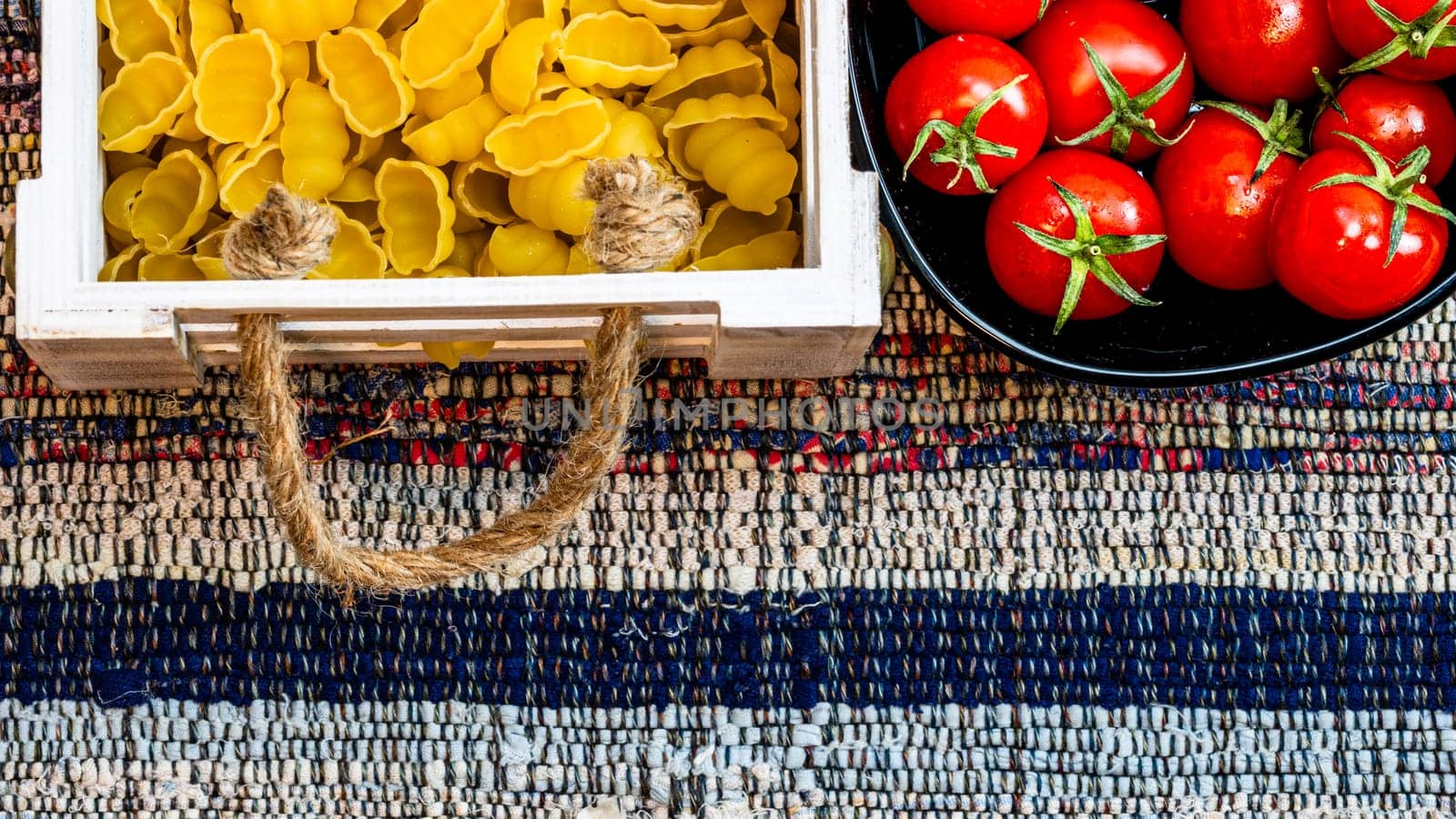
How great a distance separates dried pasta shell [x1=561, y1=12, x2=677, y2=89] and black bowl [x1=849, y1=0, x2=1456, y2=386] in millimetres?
84

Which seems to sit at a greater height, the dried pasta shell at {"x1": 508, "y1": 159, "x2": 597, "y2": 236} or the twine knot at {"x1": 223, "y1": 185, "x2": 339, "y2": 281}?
the dried pasta shell at {"x1": 508, "y1": 159, "x2": 597, "y2": 236}

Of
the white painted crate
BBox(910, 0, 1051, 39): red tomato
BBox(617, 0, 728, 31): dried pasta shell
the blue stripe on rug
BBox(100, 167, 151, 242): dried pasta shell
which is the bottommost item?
the blue stripe on rug

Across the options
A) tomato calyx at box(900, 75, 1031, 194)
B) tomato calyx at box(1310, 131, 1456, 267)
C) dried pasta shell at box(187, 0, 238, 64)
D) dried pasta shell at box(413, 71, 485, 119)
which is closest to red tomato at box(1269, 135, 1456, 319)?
tomato calyx at box(1310, 131, 1456, 267)

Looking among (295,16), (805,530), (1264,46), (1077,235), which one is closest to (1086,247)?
(1077,235)

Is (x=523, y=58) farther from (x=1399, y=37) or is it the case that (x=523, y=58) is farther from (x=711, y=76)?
(x=1399, y=37)

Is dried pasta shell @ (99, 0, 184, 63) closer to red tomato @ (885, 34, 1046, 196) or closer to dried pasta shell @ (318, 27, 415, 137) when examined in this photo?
dried pasta shell @ (318, 27, 415, 137)

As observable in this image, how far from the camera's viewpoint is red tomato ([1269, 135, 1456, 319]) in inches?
16.7

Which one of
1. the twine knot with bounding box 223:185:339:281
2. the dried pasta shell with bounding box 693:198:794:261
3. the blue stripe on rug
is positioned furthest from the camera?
the blue stripe on rug

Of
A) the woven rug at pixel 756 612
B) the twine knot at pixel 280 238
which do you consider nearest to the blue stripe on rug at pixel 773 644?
the woven rug at pixel 756 612

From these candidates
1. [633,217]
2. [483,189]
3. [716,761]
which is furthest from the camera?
[716,761]

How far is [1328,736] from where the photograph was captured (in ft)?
1.90

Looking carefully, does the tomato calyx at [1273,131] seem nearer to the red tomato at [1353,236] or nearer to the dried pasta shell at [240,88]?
the red tomato at [1353,236]

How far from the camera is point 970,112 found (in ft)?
1.43

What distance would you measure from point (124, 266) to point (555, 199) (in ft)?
0.57
